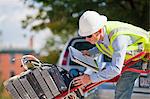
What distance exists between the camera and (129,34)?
17.9 feet

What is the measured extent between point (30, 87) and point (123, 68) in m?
1.09

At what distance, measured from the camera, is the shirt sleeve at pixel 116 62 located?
16.8ft

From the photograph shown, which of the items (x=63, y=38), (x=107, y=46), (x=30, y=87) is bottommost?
(x=63, y=38)

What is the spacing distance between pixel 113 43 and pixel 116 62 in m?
0.26

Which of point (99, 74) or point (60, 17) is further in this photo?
point (60, 17)

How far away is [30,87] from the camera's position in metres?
5.38

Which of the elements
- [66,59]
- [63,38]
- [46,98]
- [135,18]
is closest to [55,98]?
[46,98]

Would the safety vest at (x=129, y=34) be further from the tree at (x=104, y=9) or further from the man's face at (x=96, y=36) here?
the tree at (x=104, y=9)

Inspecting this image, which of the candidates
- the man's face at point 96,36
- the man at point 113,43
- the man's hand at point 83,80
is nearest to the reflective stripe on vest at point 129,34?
the man at point 113,43

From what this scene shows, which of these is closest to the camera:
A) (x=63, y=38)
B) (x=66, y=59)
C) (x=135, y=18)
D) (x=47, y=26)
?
(x=66, y=59)

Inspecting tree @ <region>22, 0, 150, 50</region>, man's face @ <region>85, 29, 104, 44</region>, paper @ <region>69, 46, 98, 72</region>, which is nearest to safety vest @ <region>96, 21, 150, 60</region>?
man's face @ <region>85, 29, 104, 44</region>

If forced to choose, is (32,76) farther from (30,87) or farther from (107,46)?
(107,46)

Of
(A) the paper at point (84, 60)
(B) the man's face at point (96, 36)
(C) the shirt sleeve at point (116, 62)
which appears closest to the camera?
(C) the shirt sleeve at point (116, 62)

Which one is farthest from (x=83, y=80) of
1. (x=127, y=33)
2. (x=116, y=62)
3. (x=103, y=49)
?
(x=127, y=33)
